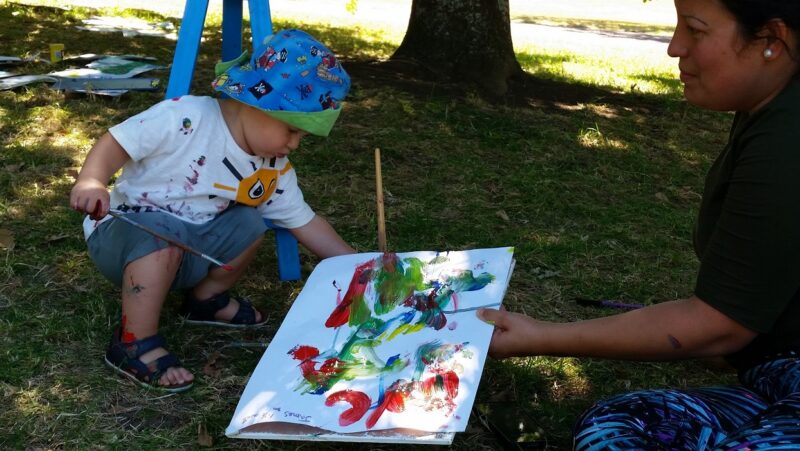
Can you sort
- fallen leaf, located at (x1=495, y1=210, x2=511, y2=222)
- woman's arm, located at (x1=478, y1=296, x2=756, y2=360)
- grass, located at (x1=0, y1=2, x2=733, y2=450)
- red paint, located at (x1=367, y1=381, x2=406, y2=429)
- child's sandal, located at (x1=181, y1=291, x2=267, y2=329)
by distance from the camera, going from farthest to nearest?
fallen leaf, located at (x1=495, y1=210, x2=511, y2=222) → child's sandal, located at (x1=181, y1=291, x2=267, y2=329) → grass, located at (x1=0, y1=2, x2=733, y2=450) → red paint, located at (x1=367, y1=381, x2=406, y2=429) → woman's arm, located at (x1=478, y1=296, x2=756, y2=360)

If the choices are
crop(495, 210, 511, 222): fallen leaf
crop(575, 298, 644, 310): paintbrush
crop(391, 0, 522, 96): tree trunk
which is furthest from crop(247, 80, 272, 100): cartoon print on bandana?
crop(391, 0, 522, 96): tree trunk

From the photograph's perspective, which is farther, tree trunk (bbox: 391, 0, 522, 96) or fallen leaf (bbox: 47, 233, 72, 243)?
tree trunk (bbox: 391, 0, 522, 96)

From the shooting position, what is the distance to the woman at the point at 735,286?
4.99 feet

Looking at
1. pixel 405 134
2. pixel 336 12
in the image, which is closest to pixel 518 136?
pixel 405 134

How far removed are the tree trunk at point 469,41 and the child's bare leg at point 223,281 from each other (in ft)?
10.1

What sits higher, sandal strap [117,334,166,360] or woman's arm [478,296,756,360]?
woman's arm [478,296,756,360]

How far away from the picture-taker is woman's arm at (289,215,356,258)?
2.57m

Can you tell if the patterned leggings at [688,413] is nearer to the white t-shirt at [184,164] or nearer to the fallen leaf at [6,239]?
the white t-shirt at [184,164]

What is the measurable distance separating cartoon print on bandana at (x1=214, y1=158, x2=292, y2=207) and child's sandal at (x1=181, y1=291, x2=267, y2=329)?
0.31m

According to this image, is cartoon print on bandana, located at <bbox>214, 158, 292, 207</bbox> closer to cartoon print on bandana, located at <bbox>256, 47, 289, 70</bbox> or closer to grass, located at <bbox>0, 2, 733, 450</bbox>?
cartoon print on bandana, located at <bbox>256, 47, 289, 70</bbox>

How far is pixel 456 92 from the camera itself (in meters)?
5.12

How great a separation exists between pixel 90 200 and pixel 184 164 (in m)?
0.33

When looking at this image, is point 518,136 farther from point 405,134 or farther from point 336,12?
point 336,12

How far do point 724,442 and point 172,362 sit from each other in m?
1.37
